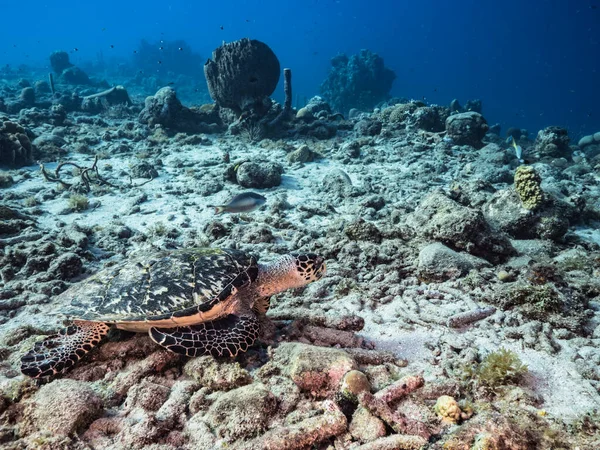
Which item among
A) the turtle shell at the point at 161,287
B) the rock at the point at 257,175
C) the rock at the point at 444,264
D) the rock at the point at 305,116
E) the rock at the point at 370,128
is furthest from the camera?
the rock at the point at 305,116

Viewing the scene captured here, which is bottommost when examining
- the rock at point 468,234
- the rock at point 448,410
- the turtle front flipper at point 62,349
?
the rock at point 448,410

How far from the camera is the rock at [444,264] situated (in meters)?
4.16

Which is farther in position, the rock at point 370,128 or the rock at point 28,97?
the rock at point 28,97

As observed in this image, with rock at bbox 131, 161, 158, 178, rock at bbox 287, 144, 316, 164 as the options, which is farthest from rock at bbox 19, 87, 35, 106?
rock at bbox 287, 144, 316, 164

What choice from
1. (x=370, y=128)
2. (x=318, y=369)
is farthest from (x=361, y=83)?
(x=318, y=369)

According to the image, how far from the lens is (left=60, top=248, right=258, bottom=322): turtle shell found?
9.34 feet

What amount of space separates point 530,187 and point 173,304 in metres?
6.07

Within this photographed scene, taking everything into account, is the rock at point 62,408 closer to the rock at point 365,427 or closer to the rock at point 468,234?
the rock at point 365,427

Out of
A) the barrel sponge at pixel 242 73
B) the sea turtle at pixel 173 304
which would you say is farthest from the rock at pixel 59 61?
the sea turtle at pixel 173 304

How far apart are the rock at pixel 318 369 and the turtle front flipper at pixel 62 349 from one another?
5.80 feet

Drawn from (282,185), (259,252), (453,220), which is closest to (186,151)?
(282,185)

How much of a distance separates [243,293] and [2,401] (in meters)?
→ 1.89

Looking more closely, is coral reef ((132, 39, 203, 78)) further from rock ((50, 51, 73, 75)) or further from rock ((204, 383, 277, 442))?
rock ((204, 383, 277, 442))

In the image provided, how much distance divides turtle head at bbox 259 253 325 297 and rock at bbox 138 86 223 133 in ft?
44.7
